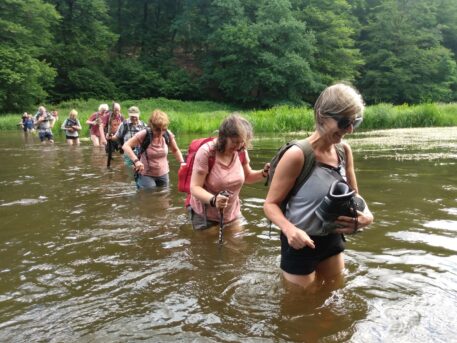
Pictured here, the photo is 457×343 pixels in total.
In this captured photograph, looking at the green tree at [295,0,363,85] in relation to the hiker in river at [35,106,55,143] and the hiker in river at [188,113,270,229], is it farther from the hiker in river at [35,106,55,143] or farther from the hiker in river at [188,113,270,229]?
the hiker in river at [188,113,270,229]

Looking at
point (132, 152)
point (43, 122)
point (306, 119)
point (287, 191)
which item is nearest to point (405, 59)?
point (306, 119)

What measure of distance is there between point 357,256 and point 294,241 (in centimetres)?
222

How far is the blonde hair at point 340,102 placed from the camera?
9.49ft

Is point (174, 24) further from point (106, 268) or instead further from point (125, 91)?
point (106, 268)

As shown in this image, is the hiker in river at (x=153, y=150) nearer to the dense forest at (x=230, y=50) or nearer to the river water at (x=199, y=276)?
the river water at (x=199, y=276)

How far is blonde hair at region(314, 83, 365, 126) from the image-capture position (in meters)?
2.89

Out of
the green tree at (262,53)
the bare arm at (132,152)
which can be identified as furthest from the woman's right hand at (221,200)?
the green tree at (262,53)

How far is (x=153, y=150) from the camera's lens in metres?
7.61

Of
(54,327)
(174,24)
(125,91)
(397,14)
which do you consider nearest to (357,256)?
(54,327)

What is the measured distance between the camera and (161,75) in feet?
178

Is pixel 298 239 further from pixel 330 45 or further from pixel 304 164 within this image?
pixel 330 45

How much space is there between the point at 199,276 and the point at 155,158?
360 cm

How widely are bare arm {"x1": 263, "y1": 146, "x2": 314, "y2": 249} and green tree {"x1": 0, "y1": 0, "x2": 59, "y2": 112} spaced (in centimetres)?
4042

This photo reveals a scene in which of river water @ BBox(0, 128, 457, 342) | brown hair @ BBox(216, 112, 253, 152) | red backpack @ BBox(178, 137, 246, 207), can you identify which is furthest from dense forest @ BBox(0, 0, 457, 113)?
brown hair @ BBox(216, 112, 253, 152)
